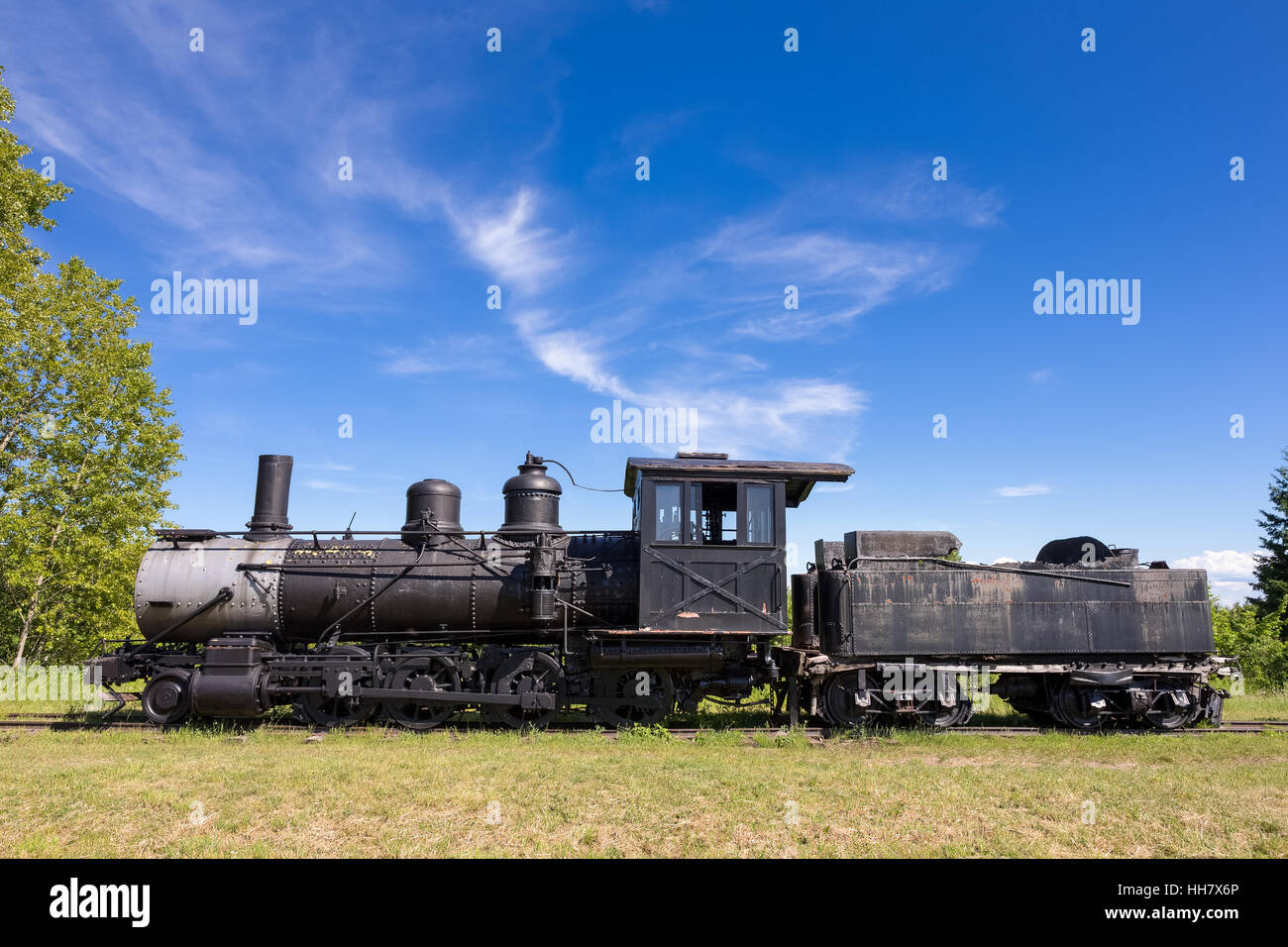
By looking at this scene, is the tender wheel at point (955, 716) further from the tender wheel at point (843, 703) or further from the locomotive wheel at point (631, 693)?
the locomotive wheel at point (631, 693)

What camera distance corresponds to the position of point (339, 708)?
1107cm

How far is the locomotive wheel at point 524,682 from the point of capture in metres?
10.7

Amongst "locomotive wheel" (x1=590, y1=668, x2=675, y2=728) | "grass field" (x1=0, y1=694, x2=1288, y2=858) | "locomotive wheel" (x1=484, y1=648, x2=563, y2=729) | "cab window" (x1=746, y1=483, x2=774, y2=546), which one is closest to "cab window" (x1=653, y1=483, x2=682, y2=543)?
"cab window" (x1=746, y1=483, x2=774, y2=546)

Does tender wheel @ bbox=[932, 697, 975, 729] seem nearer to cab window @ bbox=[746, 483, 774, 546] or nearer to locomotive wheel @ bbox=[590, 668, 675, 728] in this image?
cab window @ bbox=[746, 483, 774, 546]

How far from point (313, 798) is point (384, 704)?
478 centimetres

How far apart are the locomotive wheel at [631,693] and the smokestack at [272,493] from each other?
592 cm

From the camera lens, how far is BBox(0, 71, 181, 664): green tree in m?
21.7

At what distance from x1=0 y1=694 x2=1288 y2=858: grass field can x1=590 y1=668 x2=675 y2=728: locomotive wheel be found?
1.31 metres

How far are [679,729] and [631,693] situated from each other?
0.88m

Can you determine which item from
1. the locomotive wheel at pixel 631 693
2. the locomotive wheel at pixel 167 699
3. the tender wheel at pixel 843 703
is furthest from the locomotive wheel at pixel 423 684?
the tender wheel at pixel 843 703

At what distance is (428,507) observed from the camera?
1182 cm

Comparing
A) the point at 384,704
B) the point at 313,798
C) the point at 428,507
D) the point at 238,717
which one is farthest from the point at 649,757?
the point at 238,717
